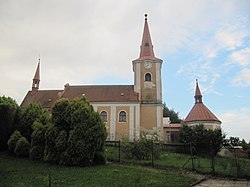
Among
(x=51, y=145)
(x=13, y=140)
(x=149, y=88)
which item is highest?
(x=149, y=88)

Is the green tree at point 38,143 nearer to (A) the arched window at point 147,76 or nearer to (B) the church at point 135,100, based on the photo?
(B) the church at point 135,100

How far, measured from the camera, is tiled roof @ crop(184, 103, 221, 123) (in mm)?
32938

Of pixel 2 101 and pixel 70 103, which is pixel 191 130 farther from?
pixel 2 101

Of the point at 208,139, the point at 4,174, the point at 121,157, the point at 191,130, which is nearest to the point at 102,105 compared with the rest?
the point at 191,130

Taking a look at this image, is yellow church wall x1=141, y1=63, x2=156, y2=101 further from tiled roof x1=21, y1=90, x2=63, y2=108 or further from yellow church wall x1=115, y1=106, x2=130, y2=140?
tiled roof x1=21, y1=90, x2=63, y2=108

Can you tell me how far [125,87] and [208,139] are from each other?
47.6 feet

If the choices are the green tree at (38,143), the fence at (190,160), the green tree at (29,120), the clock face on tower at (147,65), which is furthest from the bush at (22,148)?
the clock face on tower at (147,65)

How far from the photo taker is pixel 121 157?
57.7 ft

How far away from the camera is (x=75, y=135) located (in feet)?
47.6

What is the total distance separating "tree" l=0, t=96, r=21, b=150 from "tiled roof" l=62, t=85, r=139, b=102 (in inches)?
671

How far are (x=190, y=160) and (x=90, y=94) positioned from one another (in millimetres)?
21656

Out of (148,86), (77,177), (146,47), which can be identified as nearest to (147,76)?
(148,86)

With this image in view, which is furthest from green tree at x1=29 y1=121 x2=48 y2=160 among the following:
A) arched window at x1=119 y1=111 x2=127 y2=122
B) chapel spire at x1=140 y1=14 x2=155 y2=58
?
chapel spire at x1=140 y1=14 x2=155 y2=58

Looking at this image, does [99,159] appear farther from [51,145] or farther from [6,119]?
[6,119]
